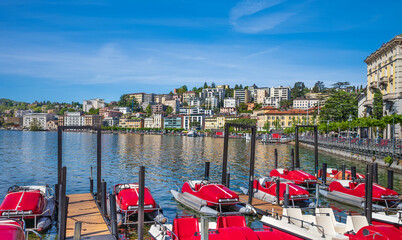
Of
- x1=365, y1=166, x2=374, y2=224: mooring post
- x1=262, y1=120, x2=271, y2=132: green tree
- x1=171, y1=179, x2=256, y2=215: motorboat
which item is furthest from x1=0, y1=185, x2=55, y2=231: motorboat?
x1=262, y1=120, x2=271, y2=132: green tree

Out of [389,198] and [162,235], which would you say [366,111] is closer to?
[389,198]

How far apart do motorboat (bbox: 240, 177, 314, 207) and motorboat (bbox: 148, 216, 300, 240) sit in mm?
6975

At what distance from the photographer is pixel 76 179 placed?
35594 millimetres

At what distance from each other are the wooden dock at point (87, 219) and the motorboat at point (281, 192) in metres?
10.3

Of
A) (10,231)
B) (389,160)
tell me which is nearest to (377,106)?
(389,160)

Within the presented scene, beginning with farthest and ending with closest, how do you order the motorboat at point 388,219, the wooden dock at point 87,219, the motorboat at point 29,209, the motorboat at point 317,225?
1. the motorboat at point 29,209
2. the motorboat at point 388,219
3. the wooden dock at point 87,219
4. the motorboat at point 317,225

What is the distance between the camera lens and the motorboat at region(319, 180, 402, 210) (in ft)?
70.7

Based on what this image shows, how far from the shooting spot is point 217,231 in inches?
464

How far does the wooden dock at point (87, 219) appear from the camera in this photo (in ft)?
48.6

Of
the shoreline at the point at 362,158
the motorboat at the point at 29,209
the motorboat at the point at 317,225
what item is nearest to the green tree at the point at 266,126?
the shoreline at the point at 362,158

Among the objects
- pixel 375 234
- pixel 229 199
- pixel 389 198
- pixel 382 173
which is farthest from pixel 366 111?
pixel 375 234

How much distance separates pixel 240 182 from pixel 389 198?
14050 mm

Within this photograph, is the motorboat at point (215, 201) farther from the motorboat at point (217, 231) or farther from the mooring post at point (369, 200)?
the mooring post at point (369, 200)

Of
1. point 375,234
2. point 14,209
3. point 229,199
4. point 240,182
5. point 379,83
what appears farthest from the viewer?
point 379,83
